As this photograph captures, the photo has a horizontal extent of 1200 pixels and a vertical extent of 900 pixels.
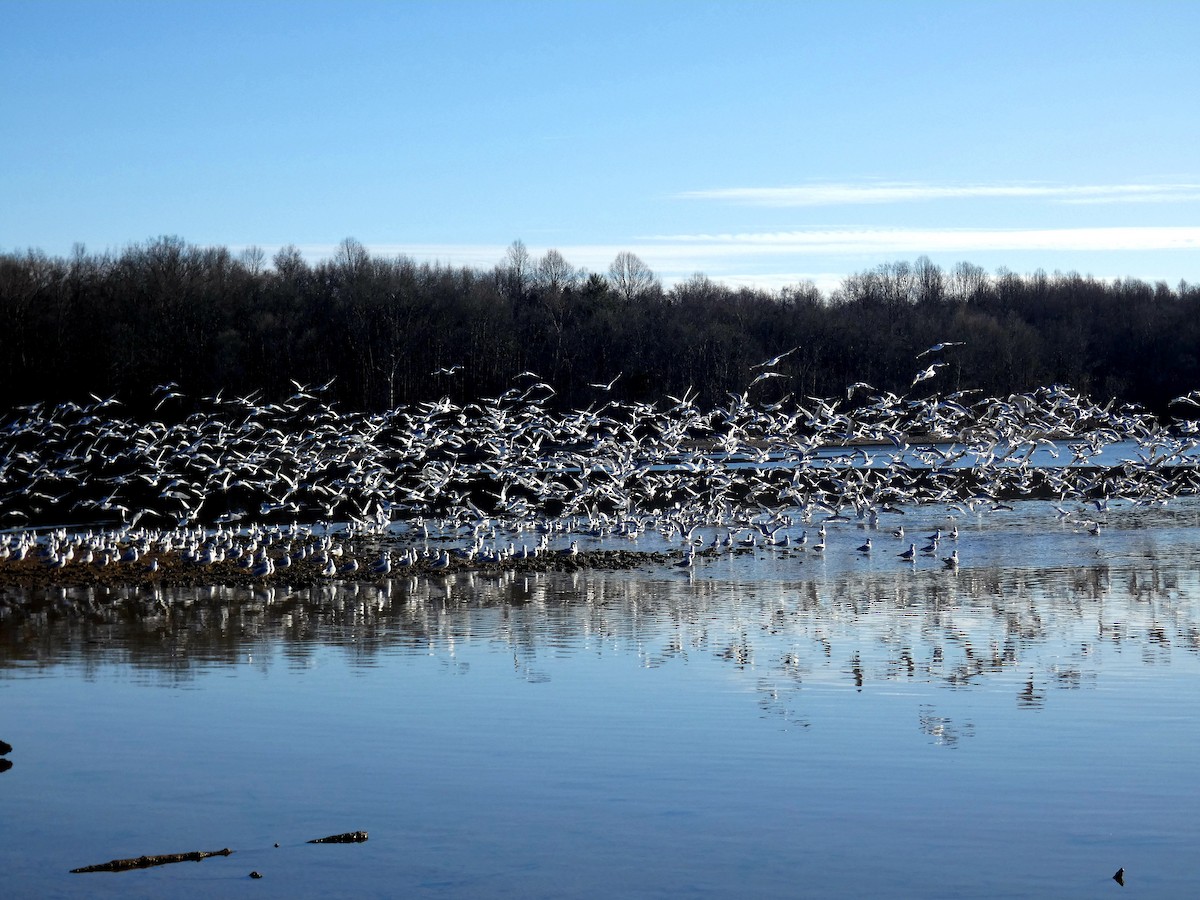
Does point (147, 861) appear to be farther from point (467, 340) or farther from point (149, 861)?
point (467, 340)

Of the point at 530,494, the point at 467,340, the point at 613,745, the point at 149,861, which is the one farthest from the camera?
the point at 467,340

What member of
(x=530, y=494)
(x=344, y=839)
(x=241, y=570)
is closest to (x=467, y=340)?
(x=530, y=494)

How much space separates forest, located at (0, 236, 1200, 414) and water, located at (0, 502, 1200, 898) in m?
43.5

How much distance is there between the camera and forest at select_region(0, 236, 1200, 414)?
69.6 meters

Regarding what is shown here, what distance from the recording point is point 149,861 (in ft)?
30.9

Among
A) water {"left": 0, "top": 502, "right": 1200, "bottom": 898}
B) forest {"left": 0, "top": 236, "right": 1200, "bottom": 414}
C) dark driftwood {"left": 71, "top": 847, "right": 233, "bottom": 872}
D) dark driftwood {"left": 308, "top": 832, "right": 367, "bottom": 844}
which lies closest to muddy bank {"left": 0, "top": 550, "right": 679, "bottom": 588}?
water {"left": 0, "top": 502, "right": 1200, "bottom": 898}

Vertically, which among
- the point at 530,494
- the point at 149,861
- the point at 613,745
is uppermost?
the point at 530,494

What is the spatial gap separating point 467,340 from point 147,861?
71.3 m

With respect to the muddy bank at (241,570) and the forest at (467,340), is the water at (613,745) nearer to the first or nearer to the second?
the muddy bank at (241,570)

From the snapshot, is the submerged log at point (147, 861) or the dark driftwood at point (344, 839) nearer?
the submerged log at point (147, 861)

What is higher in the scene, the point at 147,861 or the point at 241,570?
the point at 241,570

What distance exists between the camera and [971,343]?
297ft

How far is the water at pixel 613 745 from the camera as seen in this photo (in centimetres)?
931

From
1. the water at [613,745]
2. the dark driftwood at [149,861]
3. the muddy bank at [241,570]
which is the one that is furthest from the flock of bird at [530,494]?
the dark driftwood at [149,861]
